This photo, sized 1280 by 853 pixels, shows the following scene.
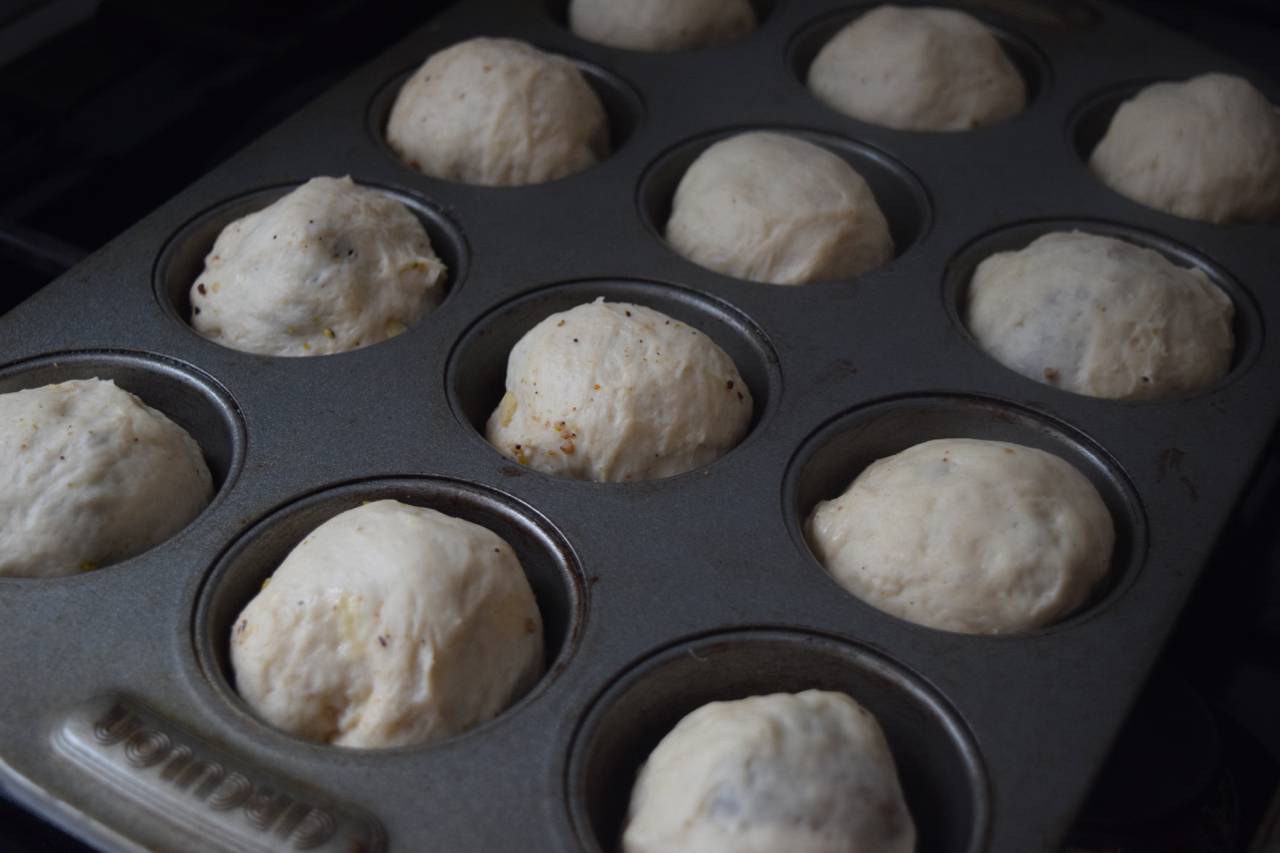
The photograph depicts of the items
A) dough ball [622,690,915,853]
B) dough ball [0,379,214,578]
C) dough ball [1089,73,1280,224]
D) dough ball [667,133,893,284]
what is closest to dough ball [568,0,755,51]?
dough ball [667,133,893,284]

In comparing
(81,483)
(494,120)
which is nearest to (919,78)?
(494,120)

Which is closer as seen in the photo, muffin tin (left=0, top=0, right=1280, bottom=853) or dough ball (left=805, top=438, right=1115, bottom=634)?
muffin tin (left=0, top=0, right=1280, bottom=853)

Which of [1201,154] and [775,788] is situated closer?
[775,788]

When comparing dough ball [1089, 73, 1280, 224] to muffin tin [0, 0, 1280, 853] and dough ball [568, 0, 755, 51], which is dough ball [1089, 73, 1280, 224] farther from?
dough ball [568, 0, 755, 51]

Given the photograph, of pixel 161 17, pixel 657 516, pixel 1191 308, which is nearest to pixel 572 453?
pixel 657 516

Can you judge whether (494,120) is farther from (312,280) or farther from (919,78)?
(919,78)

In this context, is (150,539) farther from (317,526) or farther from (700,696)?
(700,696)
